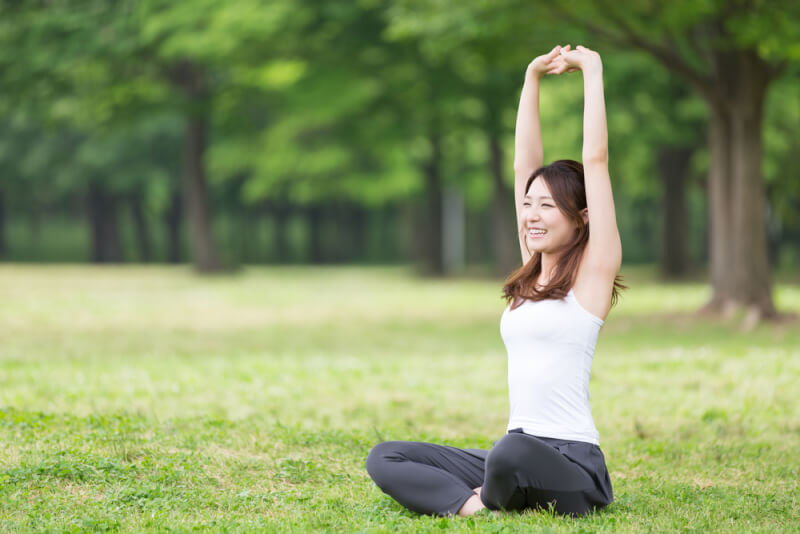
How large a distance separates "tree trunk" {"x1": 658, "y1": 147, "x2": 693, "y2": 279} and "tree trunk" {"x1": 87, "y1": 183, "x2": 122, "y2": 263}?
2903 centimetres

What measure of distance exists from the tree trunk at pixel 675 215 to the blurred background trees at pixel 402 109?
7 cm

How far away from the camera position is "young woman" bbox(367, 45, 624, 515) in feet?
15.2

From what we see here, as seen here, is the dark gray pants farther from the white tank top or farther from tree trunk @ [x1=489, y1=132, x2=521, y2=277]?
tree trunk @ [x1=489, y1=132, x2=521, y2=277]

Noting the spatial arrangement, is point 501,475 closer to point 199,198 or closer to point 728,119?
point 728,119

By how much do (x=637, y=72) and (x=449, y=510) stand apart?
950 inches

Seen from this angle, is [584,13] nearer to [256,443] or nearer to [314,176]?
[256,443]

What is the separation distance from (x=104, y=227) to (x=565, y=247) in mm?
50513

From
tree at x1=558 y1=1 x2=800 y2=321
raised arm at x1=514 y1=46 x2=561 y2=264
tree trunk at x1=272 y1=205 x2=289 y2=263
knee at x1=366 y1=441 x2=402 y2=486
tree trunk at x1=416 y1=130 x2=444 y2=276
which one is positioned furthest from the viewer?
tree trunk at x1=272 y1=205 x2=289 y2=263

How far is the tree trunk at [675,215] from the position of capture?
31984 mm

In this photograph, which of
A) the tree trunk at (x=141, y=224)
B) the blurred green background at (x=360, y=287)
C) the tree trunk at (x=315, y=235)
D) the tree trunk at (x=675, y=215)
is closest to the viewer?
the blurred green background at (x=360, y=287)

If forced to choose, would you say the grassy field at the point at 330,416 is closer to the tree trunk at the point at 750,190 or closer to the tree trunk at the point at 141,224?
the tree trunk at the point at 750,190

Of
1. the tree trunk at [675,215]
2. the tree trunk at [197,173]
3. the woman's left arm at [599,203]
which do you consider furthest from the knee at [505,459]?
the tree trunk at [197,173]

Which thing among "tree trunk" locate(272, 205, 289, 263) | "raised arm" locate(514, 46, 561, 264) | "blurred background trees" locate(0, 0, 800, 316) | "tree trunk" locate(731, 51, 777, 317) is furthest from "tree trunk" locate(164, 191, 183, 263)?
"raised arm" locate(514, 46, 561, 264)

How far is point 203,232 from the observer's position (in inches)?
1444
